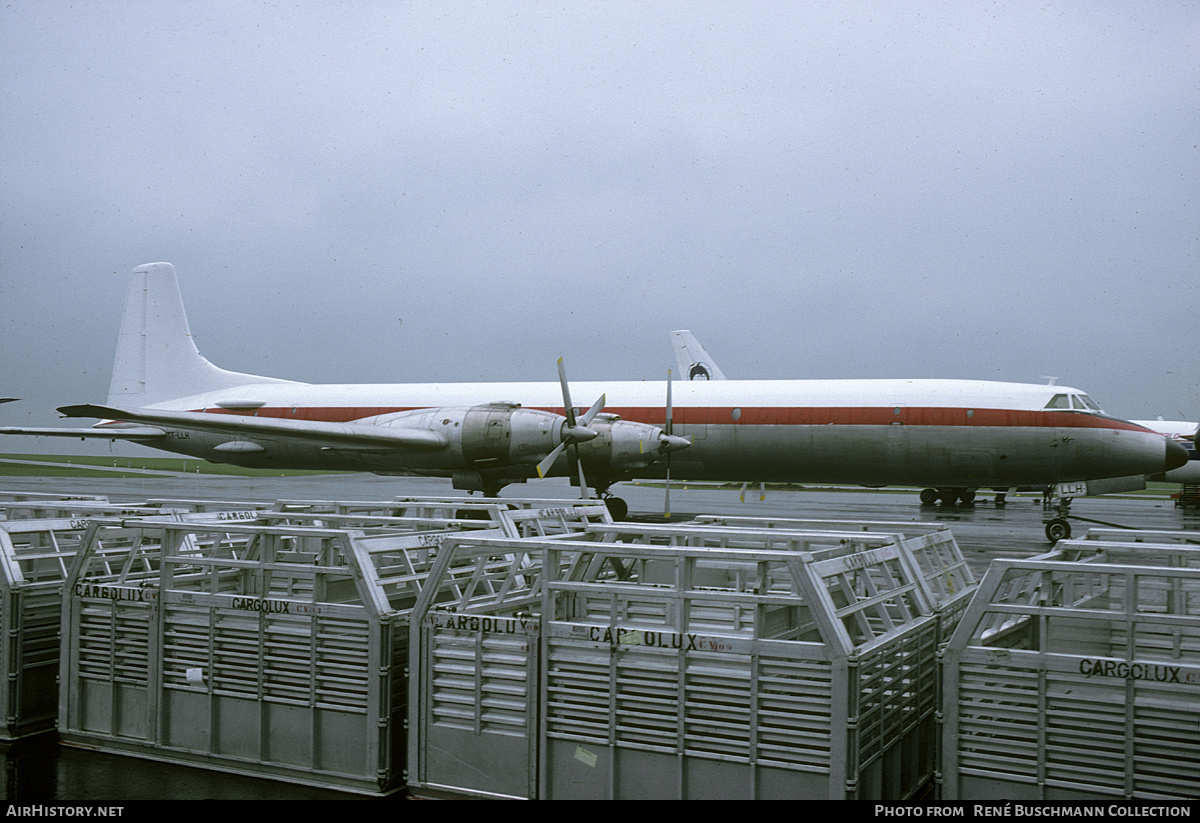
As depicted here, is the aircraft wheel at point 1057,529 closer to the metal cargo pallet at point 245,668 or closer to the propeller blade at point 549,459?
the propeller blade at point 549,459

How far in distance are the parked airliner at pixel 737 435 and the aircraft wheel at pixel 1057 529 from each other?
7.44 ft

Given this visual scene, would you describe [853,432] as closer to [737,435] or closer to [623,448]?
[737,435]

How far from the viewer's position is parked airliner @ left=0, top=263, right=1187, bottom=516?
76.1 feet

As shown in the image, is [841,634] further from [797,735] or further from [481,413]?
[481,413]

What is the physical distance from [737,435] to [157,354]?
23.5m

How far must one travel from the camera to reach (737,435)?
26.2 metres

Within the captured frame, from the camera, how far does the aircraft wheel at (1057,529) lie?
21250 millimetres

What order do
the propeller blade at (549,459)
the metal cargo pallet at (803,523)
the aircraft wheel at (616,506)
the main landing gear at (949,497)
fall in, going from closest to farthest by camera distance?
1. the metal cargo pallet at (803,523)
2. the propeller blade at (549,459)
3. the aircraft wheel at (616,506)
4. the main landing gear at (949,497)

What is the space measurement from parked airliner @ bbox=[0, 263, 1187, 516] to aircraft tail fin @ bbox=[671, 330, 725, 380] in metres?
16.5

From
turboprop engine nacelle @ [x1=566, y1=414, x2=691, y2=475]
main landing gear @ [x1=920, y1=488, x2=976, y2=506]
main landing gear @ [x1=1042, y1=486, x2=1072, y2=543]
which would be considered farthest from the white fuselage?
main landing gear @ [x1=920, y1=488, x2=976, y2=506]

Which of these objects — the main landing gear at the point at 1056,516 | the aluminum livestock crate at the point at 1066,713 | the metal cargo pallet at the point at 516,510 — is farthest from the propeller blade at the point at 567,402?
the aluminum livestock crate at the point at 1066,713

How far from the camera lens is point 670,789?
220 inches

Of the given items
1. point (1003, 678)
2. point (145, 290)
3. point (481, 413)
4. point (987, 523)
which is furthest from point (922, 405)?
point (145, 290)

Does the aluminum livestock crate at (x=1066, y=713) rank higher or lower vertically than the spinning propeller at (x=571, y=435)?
lower
